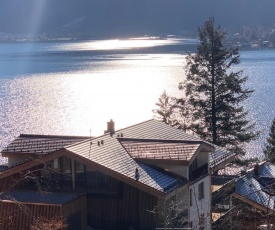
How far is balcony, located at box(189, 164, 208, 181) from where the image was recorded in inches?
538

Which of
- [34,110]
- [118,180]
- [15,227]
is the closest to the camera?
[15,227]

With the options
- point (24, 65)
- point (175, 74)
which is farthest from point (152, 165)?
point (24, 65)

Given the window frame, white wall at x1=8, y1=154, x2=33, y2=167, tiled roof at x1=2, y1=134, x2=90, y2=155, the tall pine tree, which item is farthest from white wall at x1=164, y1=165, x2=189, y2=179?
the tall pine tree

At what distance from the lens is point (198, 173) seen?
46.2 feet

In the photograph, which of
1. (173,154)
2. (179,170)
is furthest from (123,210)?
(173,154)

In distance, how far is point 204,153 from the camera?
1459 cm

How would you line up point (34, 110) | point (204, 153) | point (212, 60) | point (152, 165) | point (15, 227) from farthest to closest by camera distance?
point (34, 110) < point (212, 60) < point (204, 153) < point (152, 165) < point (15, 227)

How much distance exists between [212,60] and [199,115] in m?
2.34

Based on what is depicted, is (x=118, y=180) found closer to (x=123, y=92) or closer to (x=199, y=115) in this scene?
(x=199, y=115)

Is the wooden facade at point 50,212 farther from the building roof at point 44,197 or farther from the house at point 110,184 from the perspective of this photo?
the building roof at point 44,197

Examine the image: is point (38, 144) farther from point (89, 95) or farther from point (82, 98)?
point (89, 95)

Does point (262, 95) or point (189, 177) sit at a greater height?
point (189, 177)

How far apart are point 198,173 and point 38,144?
3.67 m

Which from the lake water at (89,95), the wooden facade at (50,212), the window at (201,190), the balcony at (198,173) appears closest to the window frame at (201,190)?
the window at (201,190)
